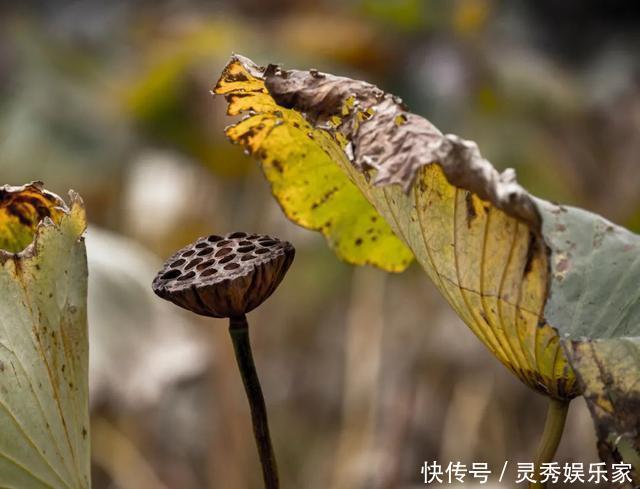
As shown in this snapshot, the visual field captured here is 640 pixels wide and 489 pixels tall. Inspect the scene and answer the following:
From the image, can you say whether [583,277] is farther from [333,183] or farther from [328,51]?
[328,51]

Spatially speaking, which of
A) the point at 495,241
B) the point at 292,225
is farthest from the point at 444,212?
the point at 292,225

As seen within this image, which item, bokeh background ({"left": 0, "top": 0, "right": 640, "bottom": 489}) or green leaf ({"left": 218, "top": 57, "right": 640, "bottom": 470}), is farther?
bokeh background ({"left": 0, "top": 0, "right": 640, "bottom": 489})

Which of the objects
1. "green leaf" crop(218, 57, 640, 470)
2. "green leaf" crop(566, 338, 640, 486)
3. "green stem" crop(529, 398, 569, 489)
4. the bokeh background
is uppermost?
"green leaf" crop(218, 57, 640, 470)

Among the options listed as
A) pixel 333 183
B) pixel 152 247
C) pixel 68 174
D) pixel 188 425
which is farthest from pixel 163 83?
pixel 333 183

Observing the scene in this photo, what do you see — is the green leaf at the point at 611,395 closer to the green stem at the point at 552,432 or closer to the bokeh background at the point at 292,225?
the green stem at the point at 552,432

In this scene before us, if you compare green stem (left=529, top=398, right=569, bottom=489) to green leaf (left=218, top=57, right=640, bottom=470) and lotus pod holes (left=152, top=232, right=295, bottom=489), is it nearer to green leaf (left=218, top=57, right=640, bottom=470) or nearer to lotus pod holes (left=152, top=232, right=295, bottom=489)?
green leaf (left=218, top=57, right=640, bottom=470)

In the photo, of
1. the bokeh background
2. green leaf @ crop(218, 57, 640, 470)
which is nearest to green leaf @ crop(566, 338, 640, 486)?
green leaf @ crop(218, 57, 640, 470)

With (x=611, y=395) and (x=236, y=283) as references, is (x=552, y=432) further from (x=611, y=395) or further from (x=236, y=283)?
(x=236, y=283)
